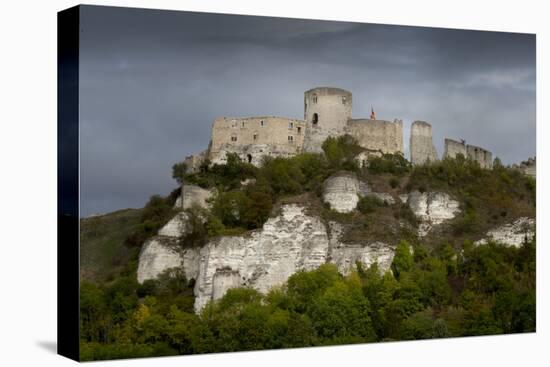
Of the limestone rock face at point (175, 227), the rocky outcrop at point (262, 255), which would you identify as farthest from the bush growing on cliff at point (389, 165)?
the limestone rock face at point (175, 227)

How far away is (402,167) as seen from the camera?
26562mm

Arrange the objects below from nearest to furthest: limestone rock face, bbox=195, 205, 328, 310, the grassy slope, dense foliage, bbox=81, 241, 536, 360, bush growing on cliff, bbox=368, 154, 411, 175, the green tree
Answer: the grassy slope → dense foliage, bbox=81, 241, 536, 360 → limestone rock face, bbox=195, 205, 328, 310 → the green tree → bush growing on cliff, bbox=368, 154, 411, 175

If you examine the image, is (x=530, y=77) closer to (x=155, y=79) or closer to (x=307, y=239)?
(x=307, y=239)

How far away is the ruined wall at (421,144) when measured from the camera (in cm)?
2508

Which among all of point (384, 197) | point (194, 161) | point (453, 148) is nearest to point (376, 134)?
point (453, 148)

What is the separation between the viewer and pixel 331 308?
2250cm

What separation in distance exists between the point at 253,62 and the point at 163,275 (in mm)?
4109

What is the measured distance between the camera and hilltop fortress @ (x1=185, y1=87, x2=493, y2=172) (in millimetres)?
25094

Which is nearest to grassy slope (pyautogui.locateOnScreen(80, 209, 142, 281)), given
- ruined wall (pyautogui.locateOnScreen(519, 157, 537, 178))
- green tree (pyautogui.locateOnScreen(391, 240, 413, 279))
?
green tree (pyautogui.locateOnScreen(391, 240, 413, 279))

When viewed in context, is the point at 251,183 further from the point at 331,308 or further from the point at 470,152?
the point at 470,152

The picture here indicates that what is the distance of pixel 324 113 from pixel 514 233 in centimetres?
451

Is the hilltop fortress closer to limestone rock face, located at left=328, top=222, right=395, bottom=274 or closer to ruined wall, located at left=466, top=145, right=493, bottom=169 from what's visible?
ruined wall, located at left=466, top=145, right=493, bottom=169

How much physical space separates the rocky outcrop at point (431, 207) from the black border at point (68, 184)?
7.59 m

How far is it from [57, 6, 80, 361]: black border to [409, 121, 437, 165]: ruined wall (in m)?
7.56
